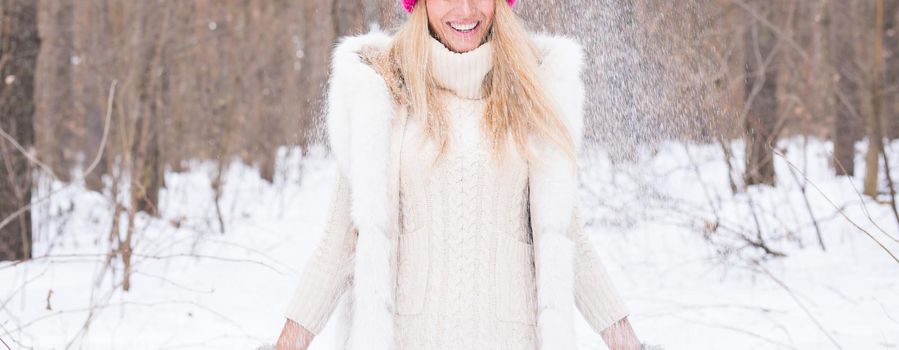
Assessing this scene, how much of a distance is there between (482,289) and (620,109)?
398 centimetres

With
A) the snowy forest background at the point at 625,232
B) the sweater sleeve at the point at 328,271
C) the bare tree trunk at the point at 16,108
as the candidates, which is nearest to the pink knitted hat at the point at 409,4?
the sweater sleeve at the point at 328,271

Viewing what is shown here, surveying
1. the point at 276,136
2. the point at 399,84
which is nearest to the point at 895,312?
the point at 399,84

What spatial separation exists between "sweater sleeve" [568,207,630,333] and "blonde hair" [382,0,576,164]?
0.64 ft

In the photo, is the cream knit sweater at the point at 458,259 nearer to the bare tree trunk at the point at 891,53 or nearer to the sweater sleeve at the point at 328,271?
the sweater sleeve at the point at 328,271

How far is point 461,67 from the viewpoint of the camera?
2064mm

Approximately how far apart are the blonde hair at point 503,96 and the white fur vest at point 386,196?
0.04 meters

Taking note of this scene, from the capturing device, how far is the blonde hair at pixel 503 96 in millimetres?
2002

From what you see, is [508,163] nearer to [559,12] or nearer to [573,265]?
[573,265]

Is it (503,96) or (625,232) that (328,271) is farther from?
(625,232)

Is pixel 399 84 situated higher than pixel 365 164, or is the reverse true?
pixel 399 84

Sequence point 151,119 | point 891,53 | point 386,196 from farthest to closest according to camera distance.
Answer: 1. point 891,53
2. point 151,119
3. point 386,196

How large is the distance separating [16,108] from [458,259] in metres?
5.16

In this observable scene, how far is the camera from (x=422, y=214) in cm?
201

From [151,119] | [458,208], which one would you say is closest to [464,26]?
[458,208]
